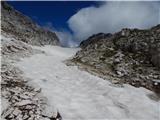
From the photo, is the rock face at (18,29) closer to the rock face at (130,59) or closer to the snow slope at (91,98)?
the rock face at (130,59)

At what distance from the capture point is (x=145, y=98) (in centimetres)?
1781

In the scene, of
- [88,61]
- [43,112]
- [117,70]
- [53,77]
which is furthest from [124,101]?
[88,61]

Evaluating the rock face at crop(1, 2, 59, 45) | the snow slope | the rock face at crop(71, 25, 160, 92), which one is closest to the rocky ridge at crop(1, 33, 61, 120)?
the snow slope

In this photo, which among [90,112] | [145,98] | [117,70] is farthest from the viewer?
[117,70]

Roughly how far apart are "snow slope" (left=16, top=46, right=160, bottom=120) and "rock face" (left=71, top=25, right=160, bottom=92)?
2.52m

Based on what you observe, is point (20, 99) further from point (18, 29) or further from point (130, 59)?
point (18, 29)

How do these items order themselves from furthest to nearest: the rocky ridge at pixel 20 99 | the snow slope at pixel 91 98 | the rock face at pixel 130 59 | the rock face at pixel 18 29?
the rock face at pixel 18 29 < the rock face at pixel 130 59 < the snow slope at pixel 91 98 < the rocky ridge at pixel 20 99

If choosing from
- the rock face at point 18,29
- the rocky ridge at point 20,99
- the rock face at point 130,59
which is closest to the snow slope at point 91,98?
the rocky ridge at point 20,99

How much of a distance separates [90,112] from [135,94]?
5045 mm

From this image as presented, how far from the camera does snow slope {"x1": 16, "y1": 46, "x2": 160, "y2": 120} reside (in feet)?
47.1

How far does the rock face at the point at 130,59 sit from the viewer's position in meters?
23.5

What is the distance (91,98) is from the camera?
1683 centimetres

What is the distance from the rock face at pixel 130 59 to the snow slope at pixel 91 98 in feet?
8.27

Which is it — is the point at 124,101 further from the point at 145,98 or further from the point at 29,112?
the point at 29,112
